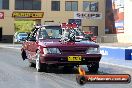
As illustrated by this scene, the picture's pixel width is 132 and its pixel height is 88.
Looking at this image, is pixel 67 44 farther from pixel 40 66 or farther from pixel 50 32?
pixel 50 32

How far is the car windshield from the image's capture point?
586 inches

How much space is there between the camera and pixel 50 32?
15.1 m

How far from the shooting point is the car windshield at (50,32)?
1488 centimetres

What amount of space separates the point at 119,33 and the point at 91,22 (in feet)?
26.2

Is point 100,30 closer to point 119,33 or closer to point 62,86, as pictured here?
point 119,33

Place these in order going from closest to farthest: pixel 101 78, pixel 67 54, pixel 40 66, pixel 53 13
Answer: pixel 101 78 < pixel 67 54 < pixel 40 66 < pixel 53 13

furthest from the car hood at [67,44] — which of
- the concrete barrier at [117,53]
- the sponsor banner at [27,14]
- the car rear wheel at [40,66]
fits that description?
the sponsor banner at [27,14]

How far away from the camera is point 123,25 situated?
62.0 metres

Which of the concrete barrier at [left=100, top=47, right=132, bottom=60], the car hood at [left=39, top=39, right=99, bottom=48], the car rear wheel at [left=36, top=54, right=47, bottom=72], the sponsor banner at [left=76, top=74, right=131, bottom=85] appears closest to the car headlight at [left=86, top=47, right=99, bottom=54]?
the car hood at [left=39, top=39, right=99, bottom=48]

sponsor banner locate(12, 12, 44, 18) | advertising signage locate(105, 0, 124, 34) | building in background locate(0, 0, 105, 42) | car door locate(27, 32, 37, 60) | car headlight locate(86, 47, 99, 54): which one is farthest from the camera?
sponsor banner locate(12, 12, 44, 18)

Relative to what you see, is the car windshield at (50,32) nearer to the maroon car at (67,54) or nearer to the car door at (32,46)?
the car door at (32,46)

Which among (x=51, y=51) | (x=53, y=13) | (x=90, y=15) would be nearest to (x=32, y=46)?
(x=51, y=51)

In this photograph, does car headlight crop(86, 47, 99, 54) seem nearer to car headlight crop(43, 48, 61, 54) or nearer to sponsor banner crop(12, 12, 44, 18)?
car headlight crop(43, 48, 61, 54)

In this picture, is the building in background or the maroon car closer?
the maroon car
